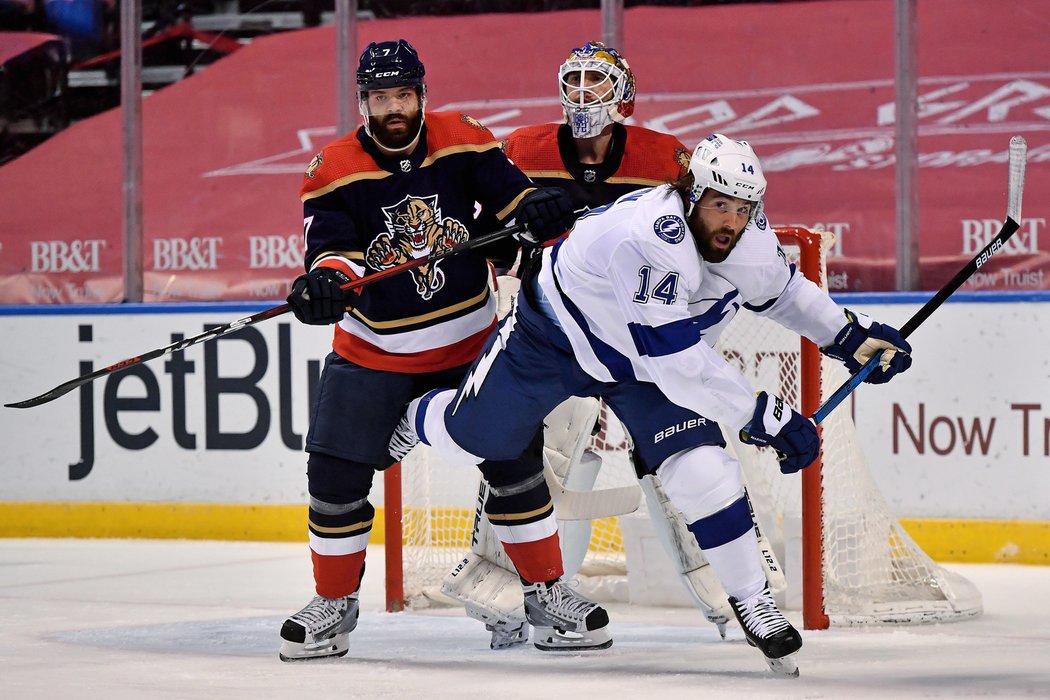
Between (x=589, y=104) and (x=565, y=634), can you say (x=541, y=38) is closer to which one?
(x=589, y=104)

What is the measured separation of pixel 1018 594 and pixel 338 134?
2.96 metres

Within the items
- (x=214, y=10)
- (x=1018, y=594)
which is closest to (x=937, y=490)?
(x=1018, y=594)

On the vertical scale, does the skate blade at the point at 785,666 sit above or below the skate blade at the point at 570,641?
above

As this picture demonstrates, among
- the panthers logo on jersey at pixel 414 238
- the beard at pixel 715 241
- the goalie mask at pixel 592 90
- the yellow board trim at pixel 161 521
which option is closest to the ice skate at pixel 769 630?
the beard at pixel 715 241

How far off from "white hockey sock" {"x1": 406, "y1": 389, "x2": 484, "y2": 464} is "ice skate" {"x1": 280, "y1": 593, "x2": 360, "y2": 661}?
14.9 inches

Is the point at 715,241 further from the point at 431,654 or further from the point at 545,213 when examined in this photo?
the point at 431,654

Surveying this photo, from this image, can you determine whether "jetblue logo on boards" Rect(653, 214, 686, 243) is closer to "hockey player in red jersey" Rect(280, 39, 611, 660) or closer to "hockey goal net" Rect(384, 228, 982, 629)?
"hockey player in red jersey" Rect(280, 39, 611, 660)

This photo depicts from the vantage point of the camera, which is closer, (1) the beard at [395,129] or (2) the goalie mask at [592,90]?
(1) the beard at [395,129]

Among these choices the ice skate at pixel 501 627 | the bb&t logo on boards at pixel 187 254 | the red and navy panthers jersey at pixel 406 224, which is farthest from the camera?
the bb&t logo on boards at pixel 187 254

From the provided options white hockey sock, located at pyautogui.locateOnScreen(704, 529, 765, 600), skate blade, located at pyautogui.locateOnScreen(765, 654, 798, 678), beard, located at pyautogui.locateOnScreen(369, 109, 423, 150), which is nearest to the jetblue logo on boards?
white hockey sock, located at pyautogui.locateOnScreen(704, 529, 765, 600)

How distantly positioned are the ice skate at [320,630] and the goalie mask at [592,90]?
111 centimetres

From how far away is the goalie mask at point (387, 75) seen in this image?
3.43 metres

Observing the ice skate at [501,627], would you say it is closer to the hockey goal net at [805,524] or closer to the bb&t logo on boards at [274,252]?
the hockey goal net at [805,524]

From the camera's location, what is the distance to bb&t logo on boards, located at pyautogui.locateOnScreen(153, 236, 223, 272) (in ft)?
20.9
